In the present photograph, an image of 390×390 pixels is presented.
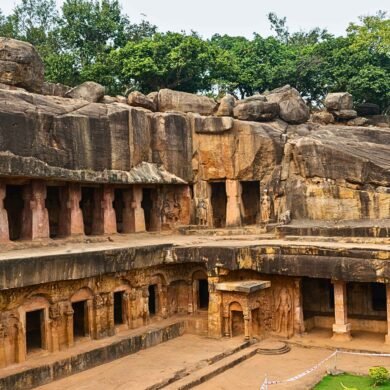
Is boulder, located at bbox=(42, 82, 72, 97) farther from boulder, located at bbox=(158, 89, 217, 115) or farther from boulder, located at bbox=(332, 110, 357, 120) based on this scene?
boulder, located at bbox=(332, 110, 357, 120)

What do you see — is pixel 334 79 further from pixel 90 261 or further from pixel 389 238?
pixel 90 261

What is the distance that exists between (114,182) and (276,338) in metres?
7.48

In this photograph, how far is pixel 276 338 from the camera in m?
16.6

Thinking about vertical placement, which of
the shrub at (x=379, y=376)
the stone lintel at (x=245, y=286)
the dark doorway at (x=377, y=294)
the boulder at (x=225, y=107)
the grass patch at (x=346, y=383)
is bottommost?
the grass patch at (x=346, y=383)

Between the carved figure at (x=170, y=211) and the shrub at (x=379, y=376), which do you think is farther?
the carved figure at (x=170, y=211)

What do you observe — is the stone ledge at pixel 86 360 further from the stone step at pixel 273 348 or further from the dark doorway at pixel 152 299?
the stone step at pixel 273 348

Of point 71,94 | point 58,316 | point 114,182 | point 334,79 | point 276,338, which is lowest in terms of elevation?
point 276,338

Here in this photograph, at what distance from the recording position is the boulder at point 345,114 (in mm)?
26219

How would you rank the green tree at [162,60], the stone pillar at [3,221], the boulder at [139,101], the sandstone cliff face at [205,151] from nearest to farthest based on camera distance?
the stone pillar at [3,221] < the sandstone cliff face at [205,151] < the boulder at [139,101] < the green tree at [162,60]

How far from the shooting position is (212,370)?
13.7 metres

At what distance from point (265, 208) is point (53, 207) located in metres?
7.98

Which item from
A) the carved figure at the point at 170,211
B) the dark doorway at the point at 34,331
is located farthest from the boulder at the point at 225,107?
the dark doorway at the point at 34,331

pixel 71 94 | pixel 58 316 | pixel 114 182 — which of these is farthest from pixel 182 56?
pixel 58 316

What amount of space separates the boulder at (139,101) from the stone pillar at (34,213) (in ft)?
18.9
